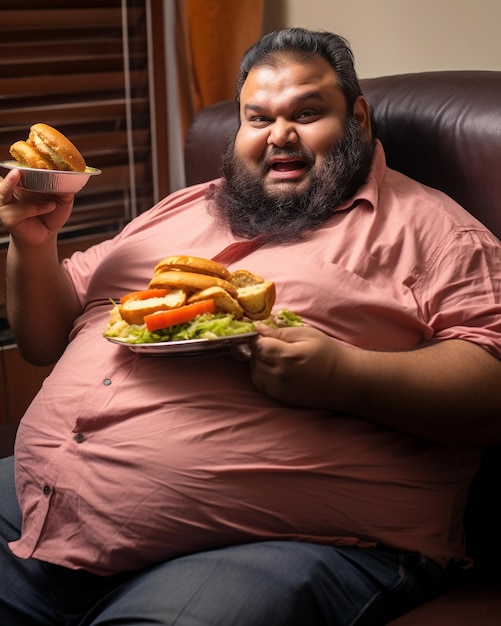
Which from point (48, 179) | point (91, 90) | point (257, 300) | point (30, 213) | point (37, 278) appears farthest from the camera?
point (91, 90)

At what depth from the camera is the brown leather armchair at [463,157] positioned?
4.63 feet

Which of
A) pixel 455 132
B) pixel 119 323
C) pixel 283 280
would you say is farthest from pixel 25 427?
pixel 455 132

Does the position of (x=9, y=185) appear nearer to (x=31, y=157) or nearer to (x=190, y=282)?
(x=31, y=157)

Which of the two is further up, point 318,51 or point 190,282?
point 318,51

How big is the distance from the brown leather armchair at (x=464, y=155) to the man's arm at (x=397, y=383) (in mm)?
203

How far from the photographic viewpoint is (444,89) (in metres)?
1.69

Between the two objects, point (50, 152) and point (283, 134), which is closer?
point (50, 152)

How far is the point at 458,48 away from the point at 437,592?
1.39m

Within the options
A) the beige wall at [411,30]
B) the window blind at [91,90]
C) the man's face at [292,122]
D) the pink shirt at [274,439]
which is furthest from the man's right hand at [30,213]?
the beige wall at [411,30]

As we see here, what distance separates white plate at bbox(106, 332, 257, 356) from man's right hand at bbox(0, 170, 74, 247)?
43 cm

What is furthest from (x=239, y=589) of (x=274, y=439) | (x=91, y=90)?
(x=91, y=90)

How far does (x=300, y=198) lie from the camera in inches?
63.4

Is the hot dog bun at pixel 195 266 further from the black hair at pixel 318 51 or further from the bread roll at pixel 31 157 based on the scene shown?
the black hair at pixel 318 51

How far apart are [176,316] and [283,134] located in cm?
54
